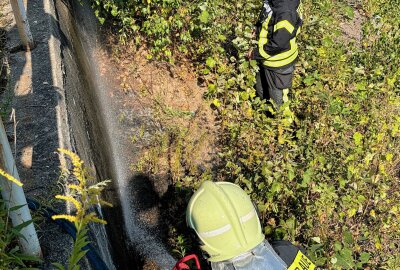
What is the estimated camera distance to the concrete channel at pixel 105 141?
12.6 feet

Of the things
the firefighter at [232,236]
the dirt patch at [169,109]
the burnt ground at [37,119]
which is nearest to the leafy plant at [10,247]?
the burnt ground at [37,119]

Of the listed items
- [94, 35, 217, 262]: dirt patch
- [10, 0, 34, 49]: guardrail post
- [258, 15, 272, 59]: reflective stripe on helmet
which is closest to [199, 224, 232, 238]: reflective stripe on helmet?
[94, 35, 217, 262]: dirt patch

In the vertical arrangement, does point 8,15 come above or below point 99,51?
above

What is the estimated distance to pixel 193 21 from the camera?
5855 millimetres

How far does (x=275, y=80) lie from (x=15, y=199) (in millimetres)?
3822

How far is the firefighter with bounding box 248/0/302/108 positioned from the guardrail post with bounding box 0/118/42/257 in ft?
10.6

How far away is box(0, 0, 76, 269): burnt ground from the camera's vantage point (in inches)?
107

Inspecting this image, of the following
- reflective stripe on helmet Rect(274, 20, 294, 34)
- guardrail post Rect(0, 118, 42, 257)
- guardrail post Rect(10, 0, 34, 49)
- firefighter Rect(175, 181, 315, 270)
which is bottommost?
firefighter Rect(175, 181, 315, 270)

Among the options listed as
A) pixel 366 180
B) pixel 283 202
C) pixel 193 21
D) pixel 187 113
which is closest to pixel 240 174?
pixel 283 202

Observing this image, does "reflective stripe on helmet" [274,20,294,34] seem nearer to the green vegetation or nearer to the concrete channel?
the green vegetation

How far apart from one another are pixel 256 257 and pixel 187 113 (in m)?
3.70

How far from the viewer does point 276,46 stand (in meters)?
5.02

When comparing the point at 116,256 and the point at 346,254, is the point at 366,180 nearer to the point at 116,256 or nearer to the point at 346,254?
the point at 346,254

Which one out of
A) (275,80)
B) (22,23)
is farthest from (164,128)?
(22,23)
